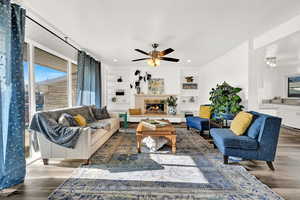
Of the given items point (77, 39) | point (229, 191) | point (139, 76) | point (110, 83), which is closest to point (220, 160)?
point (229, 191)

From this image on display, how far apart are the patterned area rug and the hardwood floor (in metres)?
0.17

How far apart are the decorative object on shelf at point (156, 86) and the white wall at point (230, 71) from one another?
178 centimetres

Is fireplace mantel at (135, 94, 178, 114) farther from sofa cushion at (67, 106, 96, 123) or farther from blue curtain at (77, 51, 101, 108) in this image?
sofa cushion at (67, 106, 96, 123)

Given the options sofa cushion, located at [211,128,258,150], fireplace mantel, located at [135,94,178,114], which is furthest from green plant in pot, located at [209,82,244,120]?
fireplace mantel, located at [135,94,178,114]

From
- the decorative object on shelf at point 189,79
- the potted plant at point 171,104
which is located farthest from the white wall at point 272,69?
the potted plant at point 171,104

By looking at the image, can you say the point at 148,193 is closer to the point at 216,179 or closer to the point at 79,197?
the point at 79,197

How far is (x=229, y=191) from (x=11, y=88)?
3.08m

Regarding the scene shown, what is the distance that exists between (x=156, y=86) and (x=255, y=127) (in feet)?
16.7

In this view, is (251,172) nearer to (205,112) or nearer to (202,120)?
(202,120)

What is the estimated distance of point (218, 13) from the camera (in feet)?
8.87

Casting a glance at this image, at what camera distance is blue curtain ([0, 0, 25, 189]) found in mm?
2039

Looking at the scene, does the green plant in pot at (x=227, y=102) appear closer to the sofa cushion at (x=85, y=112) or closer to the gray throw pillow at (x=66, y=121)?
the sofa cushion at (x=85, y=112)

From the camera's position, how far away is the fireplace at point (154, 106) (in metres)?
7.60

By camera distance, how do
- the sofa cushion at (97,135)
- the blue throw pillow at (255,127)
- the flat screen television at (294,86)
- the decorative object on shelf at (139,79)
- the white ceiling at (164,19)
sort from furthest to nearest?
the decorative object on shelf at (139,79) < the flat screen television at (294,86) < the sofa cushion at (97,135) < the blue throw pillow at (255,127) < the white ceiling at (164,19)
